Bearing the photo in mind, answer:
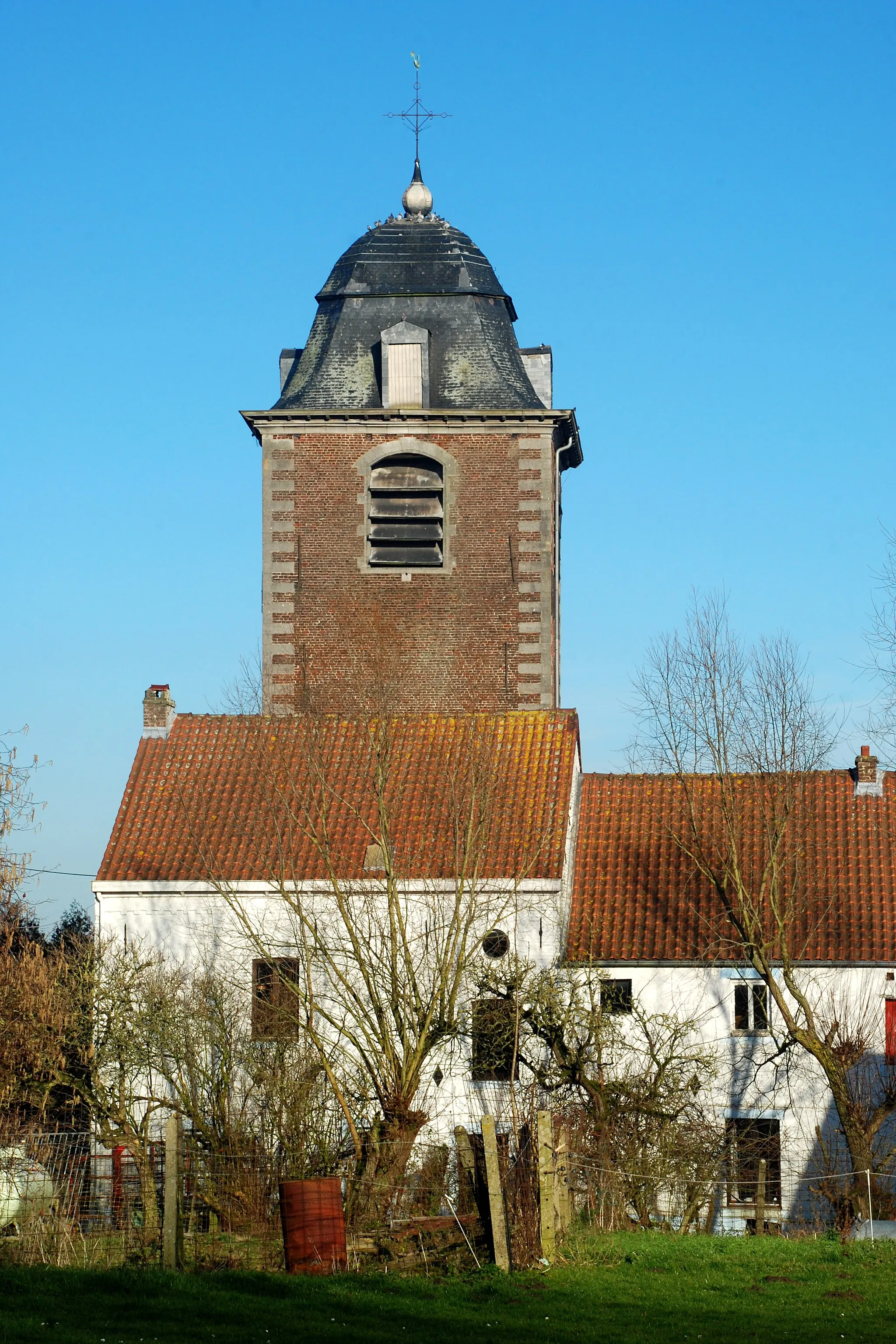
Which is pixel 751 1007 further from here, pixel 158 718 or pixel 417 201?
pixel 417 201

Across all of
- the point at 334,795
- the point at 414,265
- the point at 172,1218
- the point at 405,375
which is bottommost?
the point at 172,1218

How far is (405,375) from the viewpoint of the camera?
2841 cm

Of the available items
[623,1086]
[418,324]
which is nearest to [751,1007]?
[623,1086]

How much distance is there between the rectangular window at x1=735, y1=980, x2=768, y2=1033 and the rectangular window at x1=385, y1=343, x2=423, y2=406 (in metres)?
10.7

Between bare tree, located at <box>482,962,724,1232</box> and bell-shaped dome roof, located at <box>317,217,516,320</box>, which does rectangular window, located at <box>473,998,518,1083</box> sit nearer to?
bare tree, located at <box>482,962,724,1232</box>

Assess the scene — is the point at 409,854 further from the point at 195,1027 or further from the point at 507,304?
the point at 507,304

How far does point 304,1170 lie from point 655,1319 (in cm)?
499

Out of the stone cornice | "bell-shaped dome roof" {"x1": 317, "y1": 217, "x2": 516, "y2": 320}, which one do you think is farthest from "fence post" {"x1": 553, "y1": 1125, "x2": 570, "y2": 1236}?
"bell-shaped dome roof" {"x1": 317, "y1": 217, "x2": 516, "y2": 320}

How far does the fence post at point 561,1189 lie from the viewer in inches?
587

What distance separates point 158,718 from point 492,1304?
51.3ft

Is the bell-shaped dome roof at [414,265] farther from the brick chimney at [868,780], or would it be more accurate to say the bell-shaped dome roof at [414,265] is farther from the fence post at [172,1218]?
the fence post at [172,1218]

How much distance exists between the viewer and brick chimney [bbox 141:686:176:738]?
27.2 meters

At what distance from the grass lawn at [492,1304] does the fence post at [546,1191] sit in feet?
0.85

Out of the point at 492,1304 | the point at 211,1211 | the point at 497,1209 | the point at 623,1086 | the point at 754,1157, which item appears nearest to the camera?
the point at 492,1304
